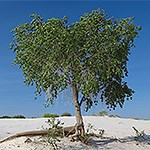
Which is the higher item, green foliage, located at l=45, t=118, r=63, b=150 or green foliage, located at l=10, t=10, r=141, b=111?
green foliage, located at l=10, t=10, r=141, b=111

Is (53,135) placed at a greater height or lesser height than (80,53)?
lesser

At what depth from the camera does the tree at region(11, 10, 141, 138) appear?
1198 centimetres

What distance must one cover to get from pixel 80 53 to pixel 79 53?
6 cm

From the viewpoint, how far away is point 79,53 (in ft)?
40.3

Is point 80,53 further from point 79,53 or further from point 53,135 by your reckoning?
point 53,135

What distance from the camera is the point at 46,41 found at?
471 inches

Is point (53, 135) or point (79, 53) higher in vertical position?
point (79, 53)

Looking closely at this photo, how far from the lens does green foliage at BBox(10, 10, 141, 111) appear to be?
12.0 meters

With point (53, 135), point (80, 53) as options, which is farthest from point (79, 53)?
point (53, 135)

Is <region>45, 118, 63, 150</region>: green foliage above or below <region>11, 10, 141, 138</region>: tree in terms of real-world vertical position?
below

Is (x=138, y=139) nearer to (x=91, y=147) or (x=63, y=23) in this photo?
(x=91, y=147)

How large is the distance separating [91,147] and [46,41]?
13.8 feet

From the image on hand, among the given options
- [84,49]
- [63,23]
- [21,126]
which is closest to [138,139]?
[84,49]

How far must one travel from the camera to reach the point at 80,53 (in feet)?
40.1
